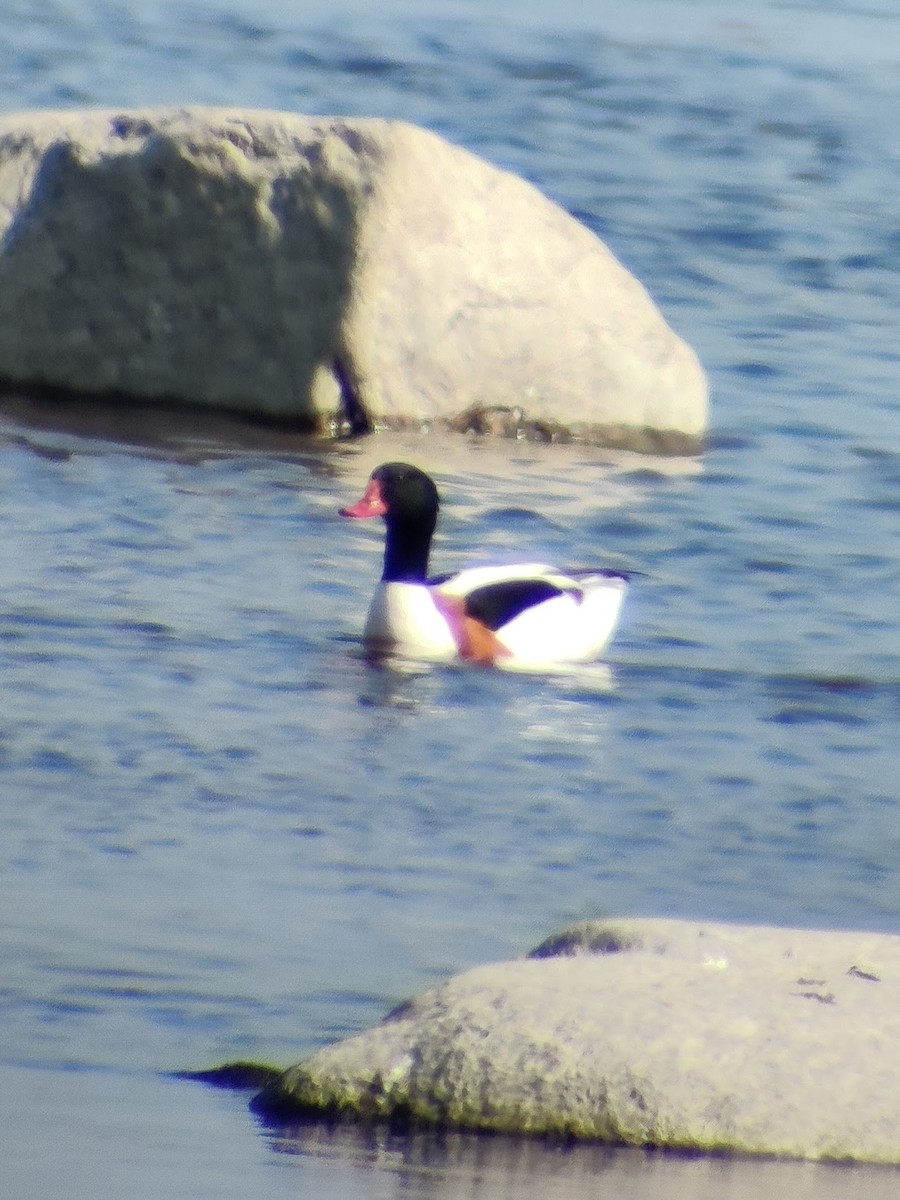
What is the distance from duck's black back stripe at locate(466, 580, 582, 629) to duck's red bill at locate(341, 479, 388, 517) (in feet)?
1.98

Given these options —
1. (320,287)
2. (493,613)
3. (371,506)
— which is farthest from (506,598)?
(320,287)

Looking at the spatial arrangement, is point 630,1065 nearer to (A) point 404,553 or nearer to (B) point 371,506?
(A) point 404,553

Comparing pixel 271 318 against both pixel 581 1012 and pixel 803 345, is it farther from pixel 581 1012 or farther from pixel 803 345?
pixel 581 1012

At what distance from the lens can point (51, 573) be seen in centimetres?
938

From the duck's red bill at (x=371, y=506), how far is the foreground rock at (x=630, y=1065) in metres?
4.76

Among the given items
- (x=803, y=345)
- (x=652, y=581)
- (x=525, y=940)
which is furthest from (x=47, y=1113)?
(x=803, y=345)

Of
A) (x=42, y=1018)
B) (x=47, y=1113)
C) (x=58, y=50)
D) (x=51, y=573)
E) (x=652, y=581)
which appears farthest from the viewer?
(x=58, y=50)

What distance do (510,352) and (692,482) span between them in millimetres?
1295

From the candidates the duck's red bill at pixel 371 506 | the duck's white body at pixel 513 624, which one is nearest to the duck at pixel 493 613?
the duck's white body at pixel 513 624

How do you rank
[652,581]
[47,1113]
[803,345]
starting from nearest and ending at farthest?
[47,1113] < [652,581] < [803,345]

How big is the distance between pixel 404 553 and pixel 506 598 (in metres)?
0.64

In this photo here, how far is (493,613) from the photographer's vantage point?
29.8 feet

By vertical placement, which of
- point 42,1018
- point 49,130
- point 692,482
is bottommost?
point 42,1018

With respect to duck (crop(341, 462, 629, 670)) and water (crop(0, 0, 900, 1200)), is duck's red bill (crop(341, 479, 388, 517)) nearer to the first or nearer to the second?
duck (crop(341, 462, 629, 670))
